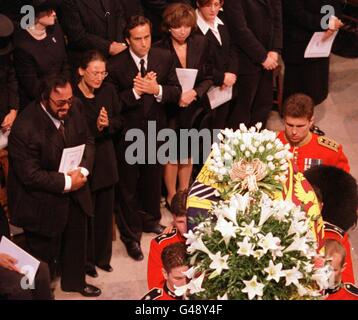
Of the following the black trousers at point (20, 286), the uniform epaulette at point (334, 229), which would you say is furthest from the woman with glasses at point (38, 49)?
the uniform epaulette at point (334, 229)

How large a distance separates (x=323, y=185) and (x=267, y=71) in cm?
219

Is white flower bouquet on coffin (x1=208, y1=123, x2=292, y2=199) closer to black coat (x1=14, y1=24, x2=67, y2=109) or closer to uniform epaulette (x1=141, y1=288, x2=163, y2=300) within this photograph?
uniform epaulette (x1=141, y1=288, x2=163, y2=300)

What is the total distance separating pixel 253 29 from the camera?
6492 mm

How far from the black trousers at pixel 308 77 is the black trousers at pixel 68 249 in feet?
8.57

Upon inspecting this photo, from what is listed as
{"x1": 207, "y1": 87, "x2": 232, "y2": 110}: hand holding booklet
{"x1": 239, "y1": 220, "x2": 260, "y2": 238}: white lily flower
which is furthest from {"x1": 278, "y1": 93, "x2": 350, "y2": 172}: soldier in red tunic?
{"x1": 239, "y1": 220, "x2": 260, "y2": 238}: white lily flower

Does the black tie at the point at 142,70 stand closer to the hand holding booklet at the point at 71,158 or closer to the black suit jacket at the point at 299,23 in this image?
the hand holding booklet at the point at 71,158

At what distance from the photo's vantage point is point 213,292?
3.15 meters

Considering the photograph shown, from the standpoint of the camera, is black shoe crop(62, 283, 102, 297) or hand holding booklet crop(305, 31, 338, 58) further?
hand holding booklet crop(305, 31, 338, 58)

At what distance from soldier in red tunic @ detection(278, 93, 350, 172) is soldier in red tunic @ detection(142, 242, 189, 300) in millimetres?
1257

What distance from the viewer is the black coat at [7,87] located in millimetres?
5402

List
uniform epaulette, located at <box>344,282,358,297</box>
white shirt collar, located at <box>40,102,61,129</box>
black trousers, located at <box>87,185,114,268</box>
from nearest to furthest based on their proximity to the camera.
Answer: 1. uniform epaulette, located at <box>344,282,358,297</box>
2. white shirt collar, located at <box>40,102,61,129</box>
3. black trousers, located at <box>87,185,114,268</box>

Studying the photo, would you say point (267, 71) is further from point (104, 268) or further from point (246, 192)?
point (246, 192)

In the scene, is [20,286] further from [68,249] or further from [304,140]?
[304,140]

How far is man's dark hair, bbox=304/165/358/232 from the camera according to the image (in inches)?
186
